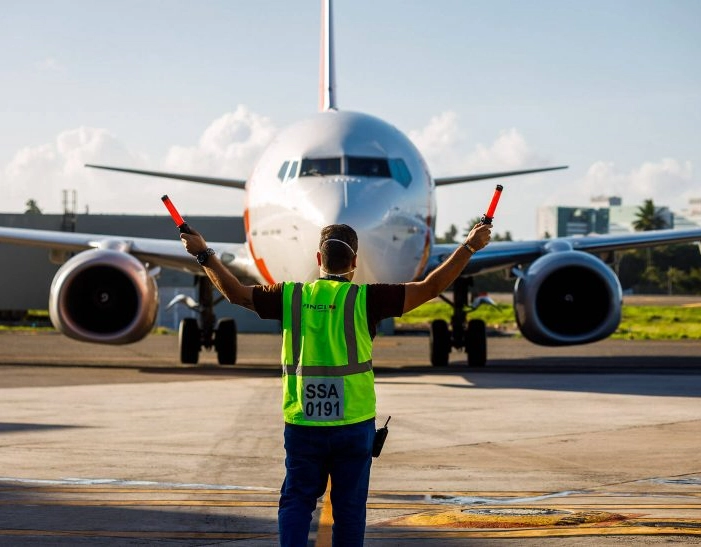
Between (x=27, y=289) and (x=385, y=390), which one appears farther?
(x=27, y=289)

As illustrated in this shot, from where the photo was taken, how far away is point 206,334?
2250 cm

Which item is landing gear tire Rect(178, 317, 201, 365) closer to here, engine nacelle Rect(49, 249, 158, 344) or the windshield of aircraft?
engine nacelle Rect(49, 249, 158, 344)

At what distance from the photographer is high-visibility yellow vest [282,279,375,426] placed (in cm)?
525

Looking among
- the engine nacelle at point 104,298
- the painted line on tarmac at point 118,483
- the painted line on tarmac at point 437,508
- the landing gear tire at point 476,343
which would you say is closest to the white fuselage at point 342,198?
the engine nacelle at point 104,298

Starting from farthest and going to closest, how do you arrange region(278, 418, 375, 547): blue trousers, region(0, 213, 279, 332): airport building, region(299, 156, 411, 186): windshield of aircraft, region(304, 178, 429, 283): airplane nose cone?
region(0, 213, 279, 332): airport building
region(299, 156, 411, 186): windshield of aircraft
region(304, 178, 429, 283): airplane nose cone
region(278, 418, 375, 547): blue trousers

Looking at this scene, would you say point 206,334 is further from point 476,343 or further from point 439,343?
point 476,343

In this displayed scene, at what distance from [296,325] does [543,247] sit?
16023mm

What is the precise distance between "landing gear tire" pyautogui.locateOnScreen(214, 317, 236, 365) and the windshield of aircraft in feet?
18.8

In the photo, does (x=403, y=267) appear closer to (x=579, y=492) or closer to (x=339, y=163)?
(x=339, y=163)

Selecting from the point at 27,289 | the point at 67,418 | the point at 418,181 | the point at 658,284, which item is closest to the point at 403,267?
the point at 418,181

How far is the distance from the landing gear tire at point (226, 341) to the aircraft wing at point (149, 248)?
1076 mm

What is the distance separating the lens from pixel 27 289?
4934 cm

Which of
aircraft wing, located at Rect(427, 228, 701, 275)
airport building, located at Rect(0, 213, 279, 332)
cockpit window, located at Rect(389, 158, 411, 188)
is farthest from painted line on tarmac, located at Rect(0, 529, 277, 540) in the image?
airport building, located at Rect(0, 213, 279, 332)

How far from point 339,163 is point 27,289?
1368 inches
